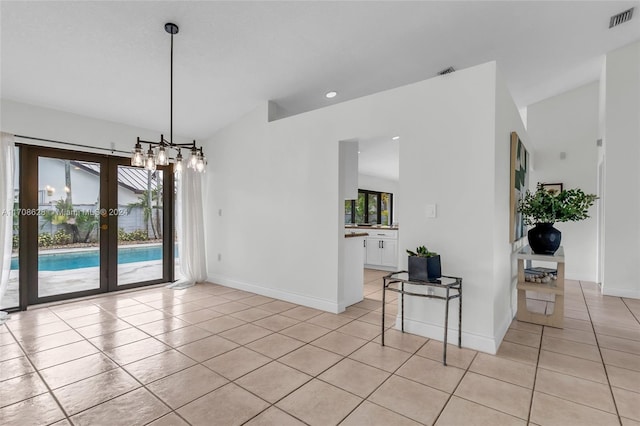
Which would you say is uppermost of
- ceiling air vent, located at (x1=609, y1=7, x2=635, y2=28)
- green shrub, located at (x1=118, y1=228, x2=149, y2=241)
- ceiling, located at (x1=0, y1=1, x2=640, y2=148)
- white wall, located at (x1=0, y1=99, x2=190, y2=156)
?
ceiling air vent, located at (x1=609, y1=7, x2=635, y2=28)

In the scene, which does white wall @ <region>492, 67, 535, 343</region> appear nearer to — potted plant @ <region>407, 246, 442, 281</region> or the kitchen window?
potted plant @ <region>407, 246, 442, 281</region>

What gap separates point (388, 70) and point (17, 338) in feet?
15.8

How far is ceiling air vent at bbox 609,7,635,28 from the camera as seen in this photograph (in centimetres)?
351

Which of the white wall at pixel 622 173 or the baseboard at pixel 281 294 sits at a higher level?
the white wall at pixel 622 173

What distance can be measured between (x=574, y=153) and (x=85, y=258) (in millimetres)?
8226

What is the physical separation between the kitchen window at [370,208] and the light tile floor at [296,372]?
552 centimetres

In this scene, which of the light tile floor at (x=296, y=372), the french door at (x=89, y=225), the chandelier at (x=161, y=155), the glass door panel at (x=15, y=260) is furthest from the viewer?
the french door at (x=89, y=225)

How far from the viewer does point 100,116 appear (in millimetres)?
4238

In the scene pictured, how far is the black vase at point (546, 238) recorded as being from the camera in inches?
129

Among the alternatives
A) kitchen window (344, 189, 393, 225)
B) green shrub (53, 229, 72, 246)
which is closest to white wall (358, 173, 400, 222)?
kitchen window (344, 189, 393, 225)

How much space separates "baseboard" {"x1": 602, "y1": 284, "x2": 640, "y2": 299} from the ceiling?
3332 mm

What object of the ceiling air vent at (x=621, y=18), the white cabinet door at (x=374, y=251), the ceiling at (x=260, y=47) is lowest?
the white cabinet door at (x=374, y=251)

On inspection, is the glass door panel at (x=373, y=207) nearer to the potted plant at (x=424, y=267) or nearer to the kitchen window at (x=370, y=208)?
the kitchen window at (x=370, y=208)

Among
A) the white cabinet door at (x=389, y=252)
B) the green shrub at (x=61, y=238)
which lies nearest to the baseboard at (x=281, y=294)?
the green shrub at (x=61, y=238)
